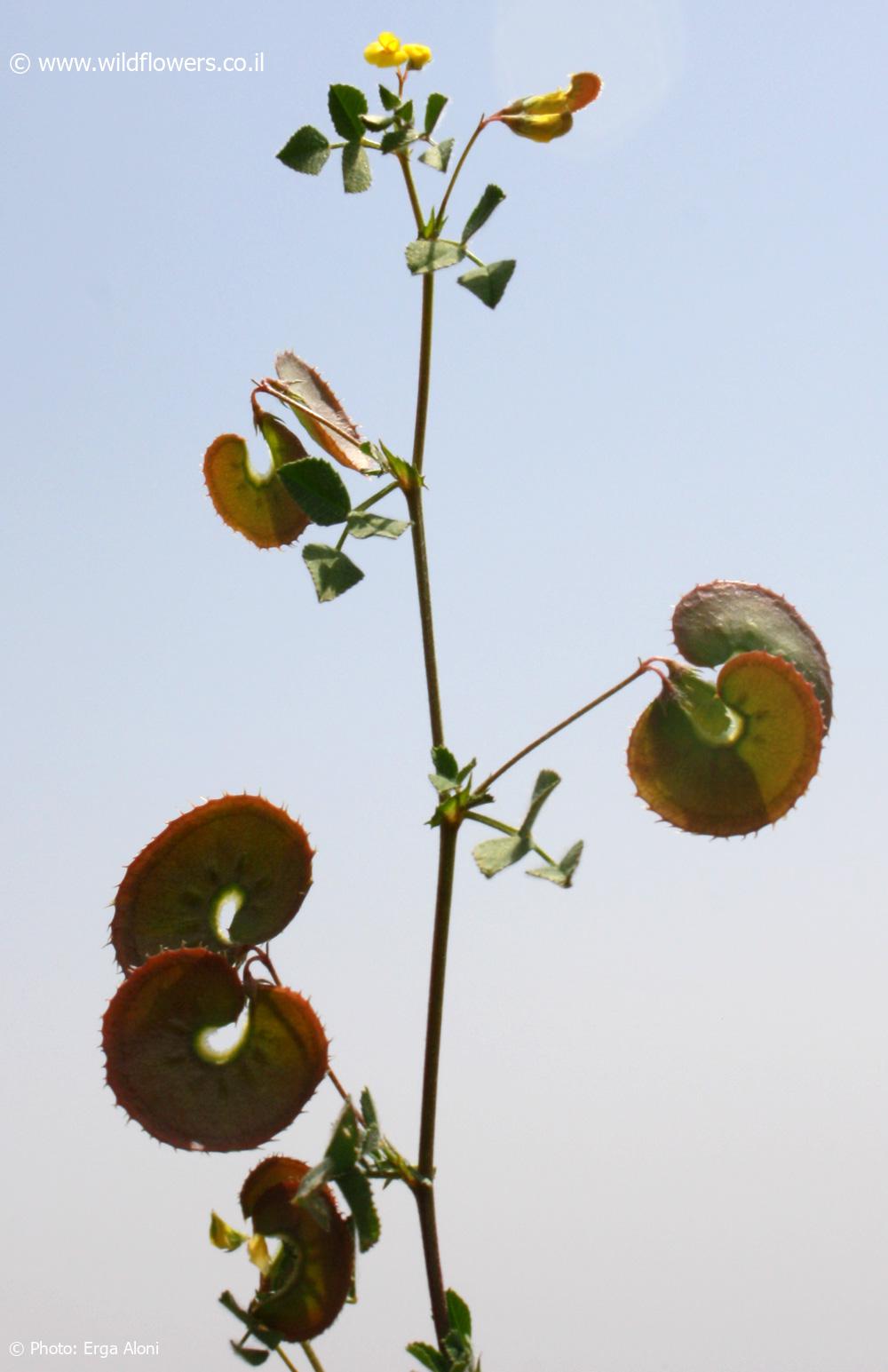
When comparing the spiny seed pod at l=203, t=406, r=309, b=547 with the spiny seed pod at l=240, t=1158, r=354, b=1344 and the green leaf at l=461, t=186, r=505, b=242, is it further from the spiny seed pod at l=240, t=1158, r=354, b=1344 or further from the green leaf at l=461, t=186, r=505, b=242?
the spiny seed pod at l=240, t=1158, r=354, b=1344

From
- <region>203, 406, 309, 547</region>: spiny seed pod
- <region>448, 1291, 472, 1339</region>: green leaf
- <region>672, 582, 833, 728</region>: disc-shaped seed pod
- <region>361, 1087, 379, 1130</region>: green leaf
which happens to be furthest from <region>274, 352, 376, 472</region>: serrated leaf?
<region>448, 1291, 472, 1339</region>: green leaf

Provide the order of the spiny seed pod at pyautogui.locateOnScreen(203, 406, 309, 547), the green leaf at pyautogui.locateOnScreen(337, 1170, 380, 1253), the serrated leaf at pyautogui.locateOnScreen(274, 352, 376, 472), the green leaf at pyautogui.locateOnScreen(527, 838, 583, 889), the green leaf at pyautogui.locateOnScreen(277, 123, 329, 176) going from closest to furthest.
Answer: the green leaf at pyautogui.locateOnScreen(527, 838, 583, 889)
the green leaf at pyautogui.locateOnScreen(337, 1170, 380, 1253)
the green leaf at pyautogui.locateOnScreen(277, 123, 329, 176)
the serrated leaf at pyautogui.locateOnScreen(274, 352, 376, 472)
the spiny seed pod at pyautogui.locateOnScreen(203, 406, 309, 547)

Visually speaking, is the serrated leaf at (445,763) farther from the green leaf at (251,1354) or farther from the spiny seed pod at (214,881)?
the green leaf at (251,1354)

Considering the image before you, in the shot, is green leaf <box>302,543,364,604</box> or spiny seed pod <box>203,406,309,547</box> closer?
green leaf <box>302,543,364,604</box>

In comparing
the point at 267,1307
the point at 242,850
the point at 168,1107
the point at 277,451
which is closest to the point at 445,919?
the point at 242,850

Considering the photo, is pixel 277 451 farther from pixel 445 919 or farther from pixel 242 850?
pixel 445 919

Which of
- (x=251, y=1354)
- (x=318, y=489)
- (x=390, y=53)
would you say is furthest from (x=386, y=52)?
(x=251, y=1354)
